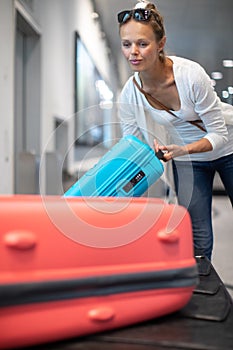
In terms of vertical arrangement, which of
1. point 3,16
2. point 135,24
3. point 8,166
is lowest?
point 8,166

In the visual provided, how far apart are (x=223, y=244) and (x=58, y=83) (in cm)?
241

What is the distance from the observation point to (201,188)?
1.38 meters

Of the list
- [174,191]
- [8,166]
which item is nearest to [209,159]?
[174,191]

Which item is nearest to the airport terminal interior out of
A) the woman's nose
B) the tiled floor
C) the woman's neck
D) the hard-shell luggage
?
the tiled floor

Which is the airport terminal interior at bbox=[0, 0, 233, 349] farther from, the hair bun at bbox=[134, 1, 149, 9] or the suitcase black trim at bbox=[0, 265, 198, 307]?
the suitcase black trim at bbox=[0, 265, 198, 307]

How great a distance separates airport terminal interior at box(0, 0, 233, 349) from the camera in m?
2.36

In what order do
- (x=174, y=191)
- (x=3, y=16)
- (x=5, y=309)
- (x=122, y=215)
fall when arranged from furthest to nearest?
(x=3, y=16) < (x=174, y=191) < (x=122, y=215) < (x=5, y=309)

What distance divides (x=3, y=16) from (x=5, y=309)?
2.53m

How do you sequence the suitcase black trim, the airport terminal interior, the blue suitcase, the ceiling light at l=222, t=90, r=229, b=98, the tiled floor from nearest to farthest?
the suitcase black trim, the blue suitcase, the ceiling light at l=222, t=90, r=229, b=98, the tiled floor, the airport terminal interior

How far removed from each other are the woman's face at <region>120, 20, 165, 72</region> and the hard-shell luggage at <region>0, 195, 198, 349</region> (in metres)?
0.43

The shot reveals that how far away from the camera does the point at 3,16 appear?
2750 millimetres

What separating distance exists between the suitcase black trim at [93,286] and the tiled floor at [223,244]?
0.90 meters

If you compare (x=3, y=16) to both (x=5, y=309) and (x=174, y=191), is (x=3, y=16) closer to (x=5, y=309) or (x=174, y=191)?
(x=174, y=191)

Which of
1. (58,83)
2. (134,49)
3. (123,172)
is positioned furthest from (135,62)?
(58,83)
